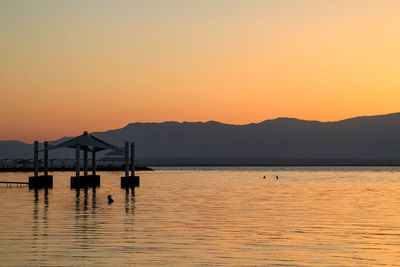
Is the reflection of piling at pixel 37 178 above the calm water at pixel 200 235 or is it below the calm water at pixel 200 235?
above

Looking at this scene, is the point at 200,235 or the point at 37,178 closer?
the point at 200,235

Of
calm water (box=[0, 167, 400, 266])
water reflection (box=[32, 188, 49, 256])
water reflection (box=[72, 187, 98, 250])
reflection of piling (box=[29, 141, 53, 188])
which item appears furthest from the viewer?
reflection of piling (box=[29, 141, 53, 188])

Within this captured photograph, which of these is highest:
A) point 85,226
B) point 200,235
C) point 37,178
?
point 37,178

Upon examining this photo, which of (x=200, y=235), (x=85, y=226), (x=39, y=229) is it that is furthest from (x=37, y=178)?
(x=200, y=235)

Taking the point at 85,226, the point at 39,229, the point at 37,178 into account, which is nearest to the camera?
the point at 39,229

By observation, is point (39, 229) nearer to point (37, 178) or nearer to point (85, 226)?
point (85, 226)

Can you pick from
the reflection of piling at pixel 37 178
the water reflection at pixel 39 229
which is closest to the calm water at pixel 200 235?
the water reflection at pixel 39 229

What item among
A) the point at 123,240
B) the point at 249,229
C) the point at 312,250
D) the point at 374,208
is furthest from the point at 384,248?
the point at 374,208

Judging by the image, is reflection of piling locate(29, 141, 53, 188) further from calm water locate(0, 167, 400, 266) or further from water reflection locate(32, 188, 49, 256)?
water reflection locate(32, 188, 49, 256)

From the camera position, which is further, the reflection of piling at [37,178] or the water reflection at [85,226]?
the reflection of piling at [37,178]

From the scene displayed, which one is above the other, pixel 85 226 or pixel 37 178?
pixel 37 178

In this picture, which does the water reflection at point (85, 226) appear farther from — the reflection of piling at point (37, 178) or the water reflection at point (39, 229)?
the reflection of piling at point (37, 178)

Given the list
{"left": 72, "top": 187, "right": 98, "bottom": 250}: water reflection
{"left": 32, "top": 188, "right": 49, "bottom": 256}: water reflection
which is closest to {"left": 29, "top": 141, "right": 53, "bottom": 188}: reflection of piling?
{"left": 72, "top": 187, "right": 98, "bottom": 250}: water reflection

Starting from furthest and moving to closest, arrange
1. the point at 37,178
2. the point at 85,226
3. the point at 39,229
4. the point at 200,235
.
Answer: the point at 37,178, the point at 85,226, the point at 39,229, the point at 200,235
